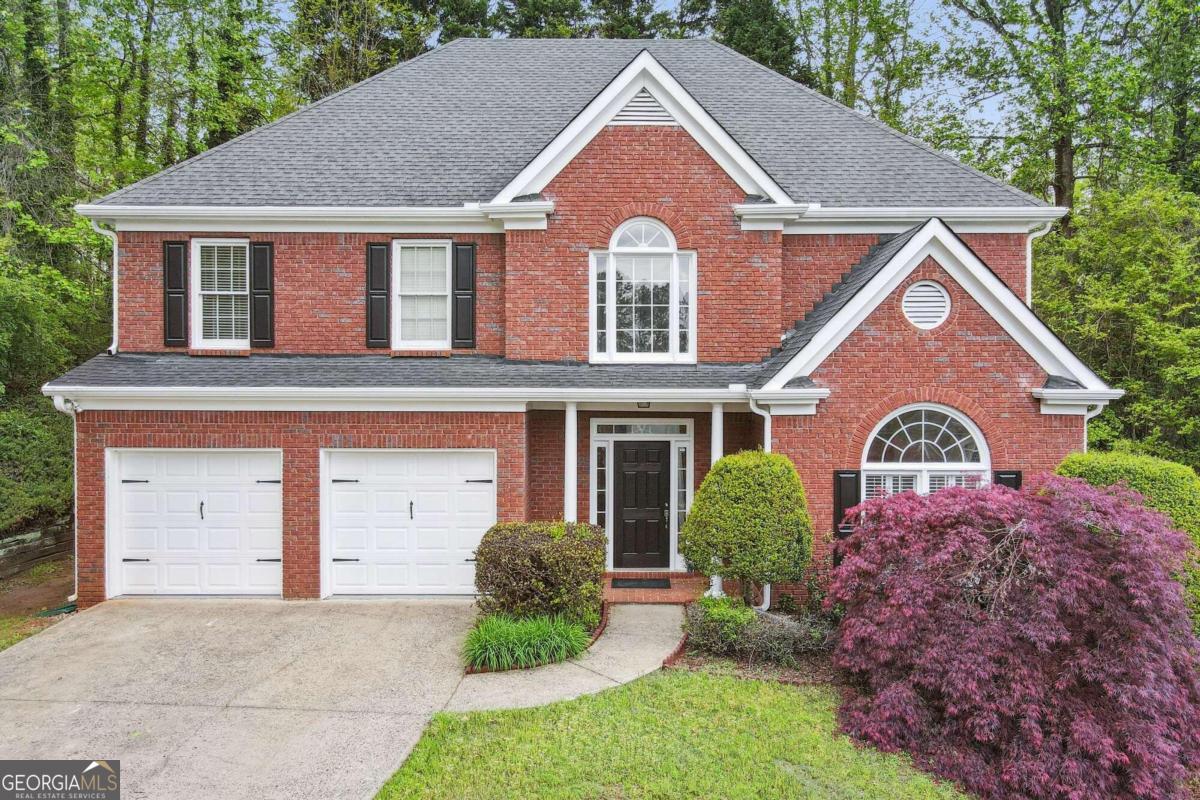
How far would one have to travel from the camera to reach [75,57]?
16125mm

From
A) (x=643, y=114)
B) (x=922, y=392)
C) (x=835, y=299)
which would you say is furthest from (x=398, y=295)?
(x=922, y=392)

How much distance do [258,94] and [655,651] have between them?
21.5m

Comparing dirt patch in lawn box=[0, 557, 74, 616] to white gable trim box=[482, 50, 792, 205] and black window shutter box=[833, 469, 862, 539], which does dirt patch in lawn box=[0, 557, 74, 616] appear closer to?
white gable trim box=[482, 50, 792, 205]

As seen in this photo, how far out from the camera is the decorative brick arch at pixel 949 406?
8703 mm

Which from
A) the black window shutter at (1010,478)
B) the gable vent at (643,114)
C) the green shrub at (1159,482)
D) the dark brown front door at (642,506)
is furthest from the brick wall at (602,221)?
the green shrub at (1159,482)

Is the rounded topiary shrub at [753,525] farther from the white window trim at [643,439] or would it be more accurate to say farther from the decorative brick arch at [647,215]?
the decorative brick arch at [647,215]

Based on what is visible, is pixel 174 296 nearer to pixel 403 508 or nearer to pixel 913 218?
pixel 403 508

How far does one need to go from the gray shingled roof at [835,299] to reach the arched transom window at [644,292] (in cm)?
146

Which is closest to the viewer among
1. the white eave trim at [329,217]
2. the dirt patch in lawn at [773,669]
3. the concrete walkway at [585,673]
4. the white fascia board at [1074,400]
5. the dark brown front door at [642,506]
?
the concrete walkway at [585,673]

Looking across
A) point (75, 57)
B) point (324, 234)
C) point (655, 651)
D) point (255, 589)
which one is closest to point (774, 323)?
point (655, 651)

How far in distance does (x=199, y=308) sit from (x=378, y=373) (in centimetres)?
370

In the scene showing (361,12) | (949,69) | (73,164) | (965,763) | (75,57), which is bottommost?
(965,763)

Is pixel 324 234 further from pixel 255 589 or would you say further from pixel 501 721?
pixel 501 721

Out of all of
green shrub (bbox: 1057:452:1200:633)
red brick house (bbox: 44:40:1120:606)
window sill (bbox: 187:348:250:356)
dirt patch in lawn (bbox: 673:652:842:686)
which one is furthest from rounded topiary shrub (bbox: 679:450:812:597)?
window sill (bbox: 187:348:250:356)
